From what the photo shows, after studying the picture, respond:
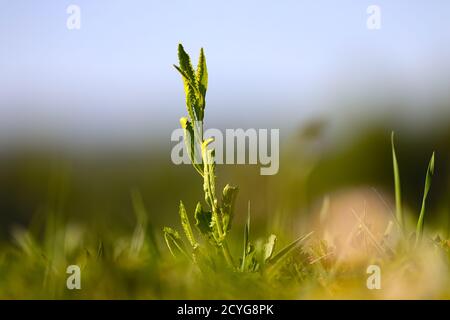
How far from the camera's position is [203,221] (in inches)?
48.4

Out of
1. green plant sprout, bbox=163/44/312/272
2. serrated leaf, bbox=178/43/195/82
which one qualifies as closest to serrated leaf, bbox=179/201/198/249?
green plant sprout, bbox=163/44/312/272

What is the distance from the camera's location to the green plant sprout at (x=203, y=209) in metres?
1.19

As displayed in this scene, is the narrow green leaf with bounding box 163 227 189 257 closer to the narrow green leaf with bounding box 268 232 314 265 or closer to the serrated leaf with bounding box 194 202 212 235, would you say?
the serrated leaf with bounding box 194 202 212 235

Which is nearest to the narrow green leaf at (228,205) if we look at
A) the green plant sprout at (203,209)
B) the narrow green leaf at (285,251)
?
the green plant sprout at (203,209)

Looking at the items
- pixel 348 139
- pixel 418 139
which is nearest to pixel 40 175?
pixel 348 139

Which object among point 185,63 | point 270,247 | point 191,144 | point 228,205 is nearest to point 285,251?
point 270,247

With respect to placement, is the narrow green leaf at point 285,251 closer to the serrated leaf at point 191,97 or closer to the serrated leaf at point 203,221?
the serrated leaf at point 203,221

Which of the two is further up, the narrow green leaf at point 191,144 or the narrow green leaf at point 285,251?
the narrow green leaf at point 191,144

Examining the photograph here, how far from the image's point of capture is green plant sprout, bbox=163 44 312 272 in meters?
1.19

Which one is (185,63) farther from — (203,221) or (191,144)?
(203,221)
